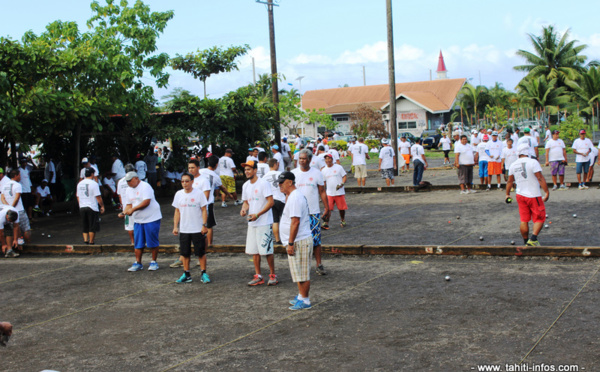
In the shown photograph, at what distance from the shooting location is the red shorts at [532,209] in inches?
387

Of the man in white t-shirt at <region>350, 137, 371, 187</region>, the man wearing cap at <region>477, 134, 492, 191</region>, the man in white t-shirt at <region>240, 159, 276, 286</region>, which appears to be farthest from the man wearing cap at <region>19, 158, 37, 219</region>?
the man wearing cap at <region>477, 134, 492, 191</region>

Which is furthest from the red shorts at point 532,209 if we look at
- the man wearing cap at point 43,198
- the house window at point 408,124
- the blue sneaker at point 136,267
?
the house window at point 408,124

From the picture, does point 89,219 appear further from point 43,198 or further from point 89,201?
point 43,198

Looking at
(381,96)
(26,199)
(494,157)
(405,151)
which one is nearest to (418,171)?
(494,157)

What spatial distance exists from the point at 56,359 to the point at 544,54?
52.5 meters

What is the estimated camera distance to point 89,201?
12.5 meters

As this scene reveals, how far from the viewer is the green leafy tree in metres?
24.5

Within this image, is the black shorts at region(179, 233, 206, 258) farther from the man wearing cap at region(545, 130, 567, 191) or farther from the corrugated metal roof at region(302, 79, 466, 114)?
the corrugated metal roof at region(302, 79, 466, 114)

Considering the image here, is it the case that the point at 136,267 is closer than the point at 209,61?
Yes

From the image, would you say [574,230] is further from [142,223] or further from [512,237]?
[142,223]

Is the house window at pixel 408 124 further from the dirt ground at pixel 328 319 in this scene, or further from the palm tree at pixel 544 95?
the dirt ground at pixel 328 319

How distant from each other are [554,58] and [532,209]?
4622 centimetres

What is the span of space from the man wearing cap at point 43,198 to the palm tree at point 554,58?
43.1 metres

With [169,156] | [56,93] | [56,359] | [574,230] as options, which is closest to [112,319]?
[56,359]
